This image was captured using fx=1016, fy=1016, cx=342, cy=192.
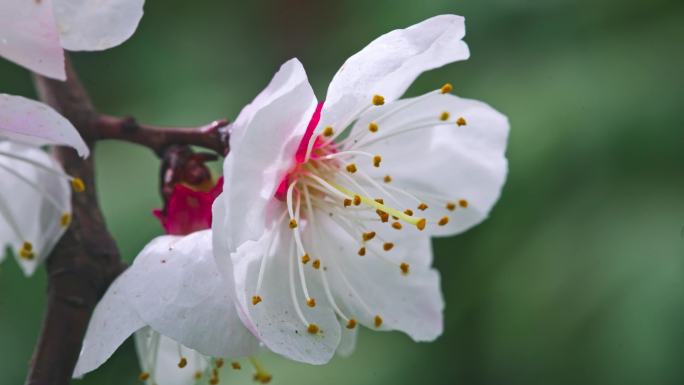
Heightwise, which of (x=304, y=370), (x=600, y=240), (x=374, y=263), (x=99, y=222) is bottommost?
(x=304, y=370)

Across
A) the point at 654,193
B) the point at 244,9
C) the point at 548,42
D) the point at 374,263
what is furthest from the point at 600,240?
the point at 244,9

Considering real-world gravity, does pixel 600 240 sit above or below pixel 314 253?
below

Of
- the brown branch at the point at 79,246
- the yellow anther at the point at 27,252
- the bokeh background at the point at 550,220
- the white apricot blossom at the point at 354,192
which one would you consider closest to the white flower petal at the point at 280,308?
the white apricot blossom at the point at 354,192

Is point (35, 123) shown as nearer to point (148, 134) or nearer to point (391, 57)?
point (148, 134)

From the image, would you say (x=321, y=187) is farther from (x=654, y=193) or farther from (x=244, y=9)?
(x=244, y=9)

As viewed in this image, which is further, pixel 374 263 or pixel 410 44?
pixel 374 263

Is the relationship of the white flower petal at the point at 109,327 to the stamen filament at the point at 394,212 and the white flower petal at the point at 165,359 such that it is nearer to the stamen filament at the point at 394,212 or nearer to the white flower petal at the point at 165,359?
the white flower petal at the point at 165,359
